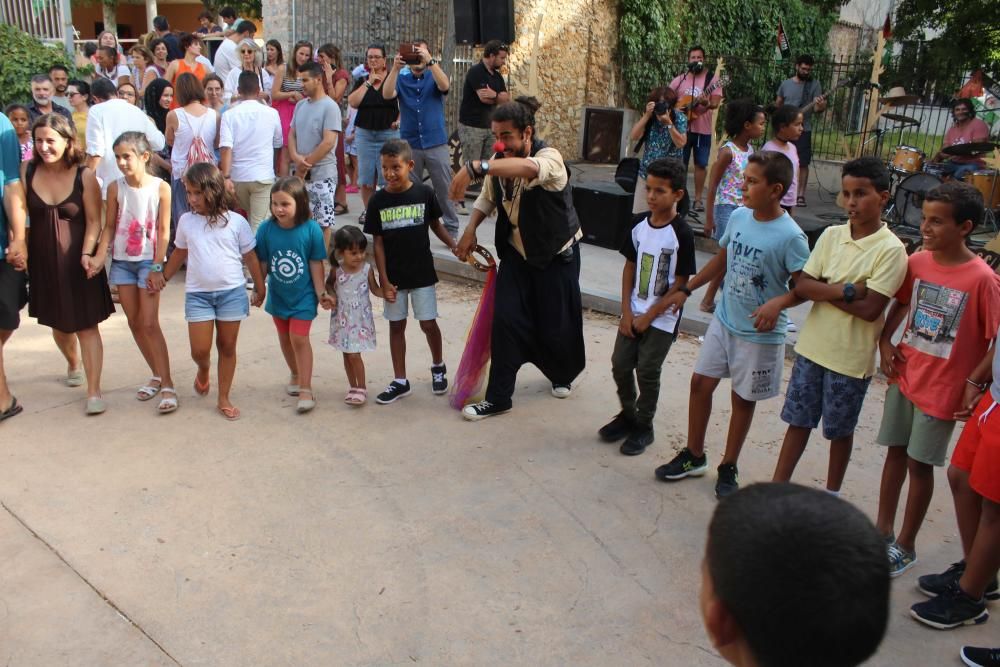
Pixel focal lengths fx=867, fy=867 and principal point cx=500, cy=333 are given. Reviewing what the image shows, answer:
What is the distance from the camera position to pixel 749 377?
4.07 meters

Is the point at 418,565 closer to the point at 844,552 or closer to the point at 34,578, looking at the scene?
the point at 34,578

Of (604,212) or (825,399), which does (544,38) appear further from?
(825,399)

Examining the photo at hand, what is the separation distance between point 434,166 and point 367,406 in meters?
3.94

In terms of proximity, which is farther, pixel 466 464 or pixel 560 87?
pixel 560 87

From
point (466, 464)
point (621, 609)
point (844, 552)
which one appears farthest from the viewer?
point (466, 464)

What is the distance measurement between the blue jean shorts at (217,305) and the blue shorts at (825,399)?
311cm

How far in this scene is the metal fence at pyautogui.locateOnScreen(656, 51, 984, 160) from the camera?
11094 mm

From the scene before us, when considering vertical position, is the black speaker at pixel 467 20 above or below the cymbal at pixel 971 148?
above

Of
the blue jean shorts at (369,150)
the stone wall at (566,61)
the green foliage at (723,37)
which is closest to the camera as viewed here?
the blue jean shorts at (369,150)

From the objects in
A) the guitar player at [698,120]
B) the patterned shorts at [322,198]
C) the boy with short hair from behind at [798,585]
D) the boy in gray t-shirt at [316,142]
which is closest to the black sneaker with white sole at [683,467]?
the boy with short hair from behind at [798,585]

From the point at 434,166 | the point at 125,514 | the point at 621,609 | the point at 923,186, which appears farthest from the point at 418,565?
the point at 923,186

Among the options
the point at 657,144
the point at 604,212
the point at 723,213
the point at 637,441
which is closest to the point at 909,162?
the point at 657,144

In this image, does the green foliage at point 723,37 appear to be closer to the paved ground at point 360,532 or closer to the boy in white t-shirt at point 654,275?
the paved ground at point 360,532

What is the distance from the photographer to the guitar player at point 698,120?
10164 mm
